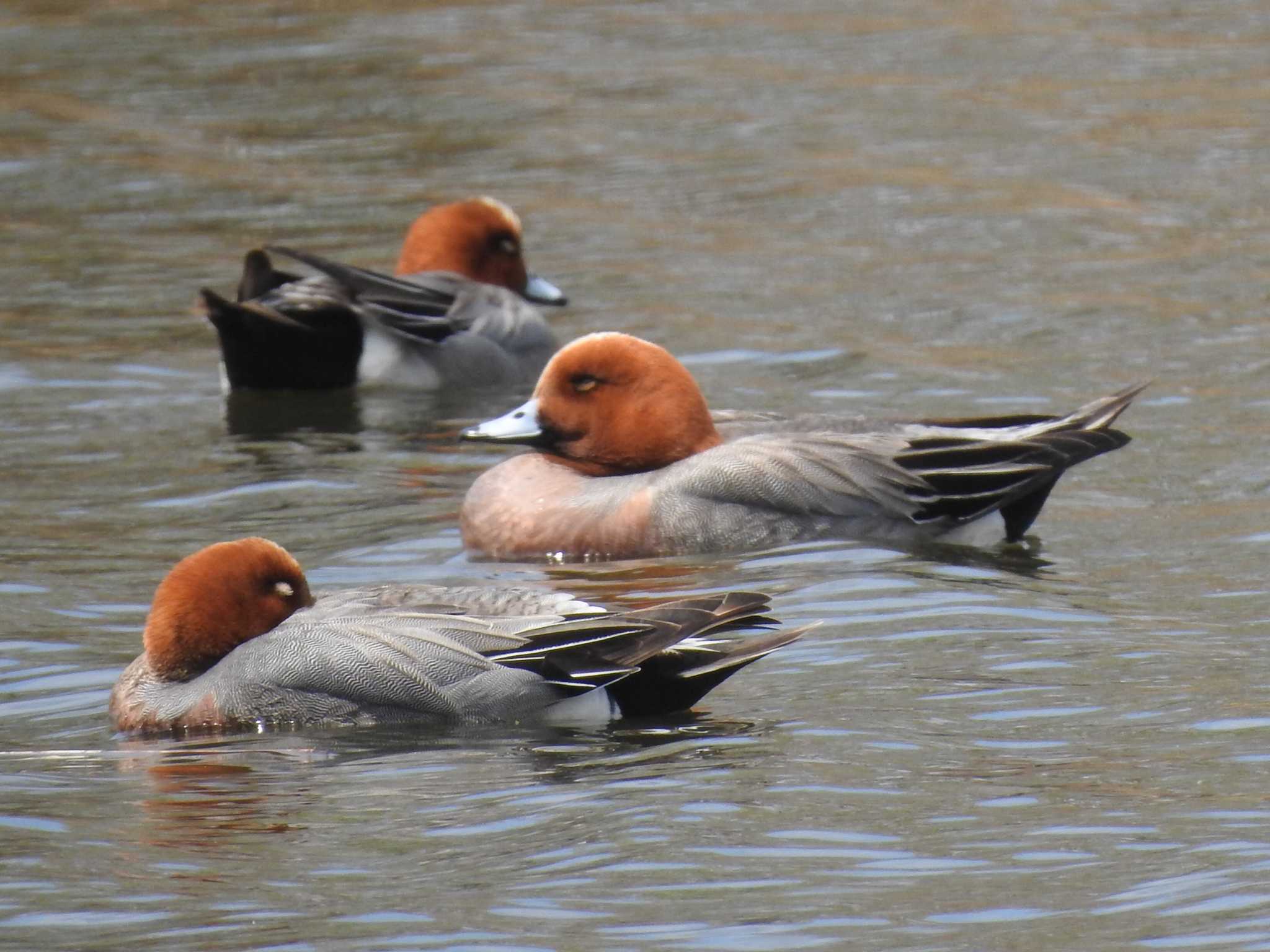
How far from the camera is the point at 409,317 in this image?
1086 cm

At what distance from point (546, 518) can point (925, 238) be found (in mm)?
5538

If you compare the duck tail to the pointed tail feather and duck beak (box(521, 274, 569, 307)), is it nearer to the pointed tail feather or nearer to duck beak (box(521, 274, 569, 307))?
the pointed tail feather

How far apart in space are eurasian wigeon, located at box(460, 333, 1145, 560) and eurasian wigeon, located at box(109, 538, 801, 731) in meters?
1.73

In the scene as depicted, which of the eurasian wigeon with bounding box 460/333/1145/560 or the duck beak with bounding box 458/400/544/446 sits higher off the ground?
the duck beak with bounding box 458/400/544/446

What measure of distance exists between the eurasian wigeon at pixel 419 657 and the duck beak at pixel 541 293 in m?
5.64

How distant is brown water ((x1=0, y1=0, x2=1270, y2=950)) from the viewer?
4.66 m

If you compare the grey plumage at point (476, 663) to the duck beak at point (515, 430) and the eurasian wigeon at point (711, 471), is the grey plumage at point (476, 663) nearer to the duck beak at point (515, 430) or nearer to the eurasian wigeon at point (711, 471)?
the eurasian wigeon at point (711, 471)

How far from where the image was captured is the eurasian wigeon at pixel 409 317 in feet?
34.5

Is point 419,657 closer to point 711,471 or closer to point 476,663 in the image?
point 476,663

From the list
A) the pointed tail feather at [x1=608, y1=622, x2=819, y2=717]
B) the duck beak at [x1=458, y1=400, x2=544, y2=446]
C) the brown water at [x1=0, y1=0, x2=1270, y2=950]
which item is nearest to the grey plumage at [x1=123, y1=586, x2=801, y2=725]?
the pointed tail feather at [x1=608, y1=622, x2=819, y2=717]

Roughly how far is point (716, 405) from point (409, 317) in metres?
1.52

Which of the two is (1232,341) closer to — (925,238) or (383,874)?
(925,238)

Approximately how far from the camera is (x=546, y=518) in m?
7.86

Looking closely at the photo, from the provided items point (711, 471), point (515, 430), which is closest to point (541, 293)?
point (515, 430)
